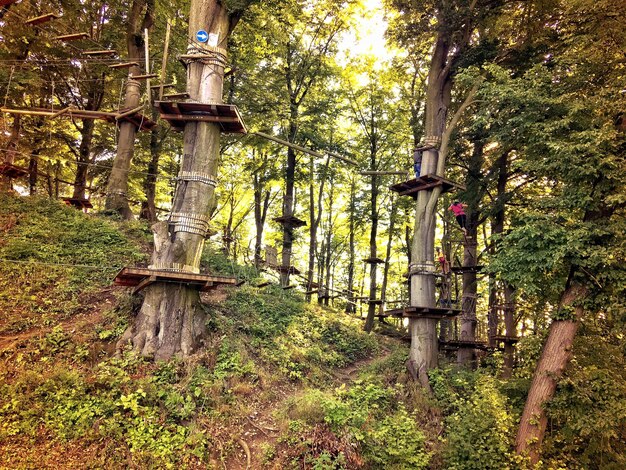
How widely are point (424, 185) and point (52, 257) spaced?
841cm

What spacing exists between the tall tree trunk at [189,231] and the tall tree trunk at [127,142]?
5.10 metres

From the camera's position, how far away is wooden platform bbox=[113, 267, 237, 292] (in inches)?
211

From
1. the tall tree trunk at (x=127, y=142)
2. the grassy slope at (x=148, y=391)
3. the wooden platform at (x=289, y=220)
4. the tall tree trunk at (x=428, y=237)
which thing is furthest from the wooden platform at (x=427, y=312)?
the tall tree trunk at (x=127, y=142)

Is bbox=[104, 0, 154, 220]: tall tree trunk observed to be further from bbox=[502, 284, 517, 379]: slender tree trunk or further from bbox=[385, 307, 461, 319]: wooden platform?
bbox=[502, 284, 517, 379]: slender tree trunk

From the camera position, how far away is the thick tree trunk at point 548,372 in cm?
600

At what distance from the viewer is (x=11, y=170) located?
10.3m

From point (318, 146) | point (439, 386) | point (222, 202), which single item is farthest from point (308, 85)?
point (439, 386)

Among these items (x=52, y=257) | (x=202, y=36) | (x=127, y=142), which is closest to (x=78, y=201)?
(x=127, y=142)

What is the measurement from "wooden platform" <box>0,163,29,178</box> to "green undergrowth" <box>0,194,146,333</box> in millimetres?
1264

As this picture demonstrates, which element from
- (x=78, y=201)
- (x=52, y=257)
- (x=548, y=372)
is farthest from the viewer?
(x=78, y=201)

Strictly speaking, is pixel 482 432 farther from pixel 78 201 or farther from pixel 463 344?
pixel 78 201

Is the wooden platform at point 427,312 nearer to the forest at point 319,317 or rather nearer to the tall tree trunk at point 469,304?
the forest at point 319,317

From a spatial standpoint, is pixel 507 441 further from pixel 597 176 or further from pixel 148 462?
pixel 148 462

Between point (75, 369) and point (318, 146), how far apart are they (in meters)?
11.8
